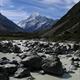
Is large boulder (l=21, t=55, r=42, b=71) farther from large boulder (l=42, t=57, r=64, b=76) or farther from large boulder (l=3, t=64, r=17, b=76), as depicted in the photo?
large boulder (l=3, t=64, r=17, b=76)

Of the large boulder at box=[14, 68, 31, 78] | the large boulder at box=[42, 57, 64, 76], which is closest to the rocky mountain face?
the large boulder at box=[42, 57, 64, 76]

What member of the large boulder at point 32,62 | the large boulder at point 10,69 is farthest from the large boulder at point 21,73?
the large boulder at point 32,62

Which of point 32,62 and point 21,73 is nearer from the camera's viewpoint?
point 21,73

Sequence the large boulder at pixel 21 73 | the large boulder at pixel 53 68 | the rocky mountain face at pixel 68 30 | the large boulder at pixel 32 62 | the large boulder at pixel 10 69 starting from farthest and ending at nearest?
the rocky mountain face at pixel 68 30
the large boulder at pixel 32 62
the large boulder at pixel 53 68
the large boulder at pixel 10 69
the large boulder at pixel 21 73

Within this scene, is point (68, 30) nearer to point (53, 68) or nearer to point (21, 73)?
point (53, 68)

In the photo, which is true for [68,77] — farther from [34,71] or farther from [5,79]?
[5,79]

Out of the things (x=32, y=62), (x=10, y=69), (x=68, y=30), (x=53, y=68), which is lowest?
(x=10, y=69)

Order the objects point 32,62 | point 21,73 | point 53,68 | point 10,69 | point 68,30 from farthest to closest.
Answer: point 68,30, point 32,62, point 53,68, point 10,69, point 21,73

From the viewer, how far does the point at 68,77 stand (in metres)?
22.1

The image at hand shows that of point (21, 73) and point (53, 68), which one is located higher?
point (53, 68)

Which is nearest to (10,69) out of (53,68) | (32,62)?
(32,62)

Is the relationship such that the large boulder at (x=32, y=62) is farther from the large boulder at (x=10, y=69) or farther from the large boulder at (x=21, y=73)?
the large boulder at (x=21, y=73)

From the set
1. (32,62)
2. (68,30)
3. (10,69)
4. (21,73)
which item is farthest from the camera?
(68,30)

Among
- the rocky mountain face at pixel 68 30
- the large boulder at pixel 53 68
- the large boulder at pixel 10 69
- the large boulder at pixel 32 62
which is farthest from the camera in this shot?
the rocky mountain face at pixel 68 30
